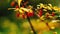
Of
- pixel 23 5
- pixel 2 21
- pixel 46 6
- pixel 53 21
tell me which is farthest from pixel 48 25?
pixel 2 21

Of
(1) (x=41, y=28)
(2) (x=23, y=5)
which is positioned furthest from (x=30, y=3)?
(1) (x=41, y=28)

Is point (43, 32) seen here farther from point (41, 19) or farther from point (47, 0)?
point (47, 0)

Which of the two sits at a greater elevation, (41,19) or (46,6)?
(46,6)

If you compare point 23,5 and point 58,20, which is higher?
point 23,5

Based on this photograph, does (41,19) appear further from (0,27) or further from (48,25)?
(0,27)

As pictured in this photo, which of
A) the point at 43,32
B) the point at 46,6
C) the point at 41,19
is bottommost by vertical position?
the point at 43,32

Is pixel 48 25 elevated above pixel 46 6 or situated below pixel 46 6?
below

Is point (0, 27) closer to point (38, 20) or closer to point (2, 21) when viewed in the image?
point (2, 21)
